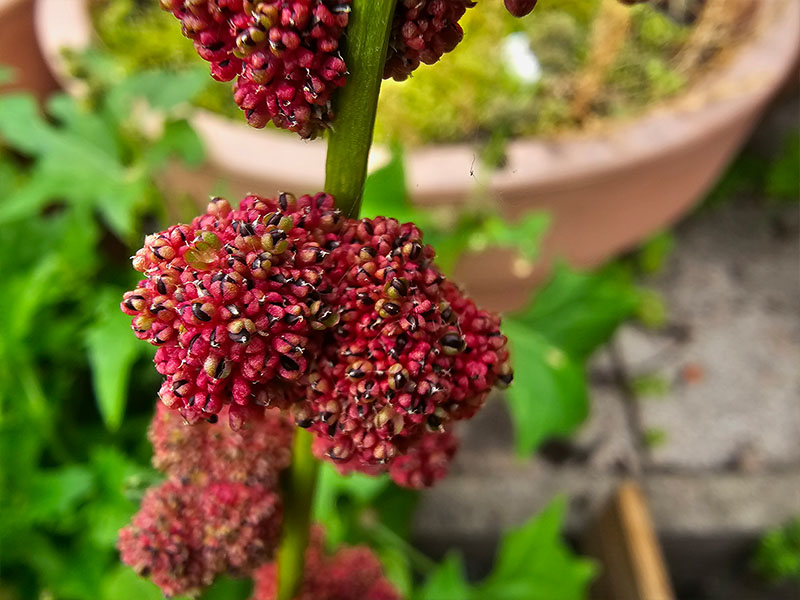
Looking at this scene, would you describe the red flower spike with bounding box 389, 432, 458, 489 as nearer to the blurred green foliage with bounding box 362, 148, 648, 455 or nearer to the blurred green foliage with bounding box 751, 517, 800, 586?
the blurred green foliage with bounding box 362, 148, 648, 455

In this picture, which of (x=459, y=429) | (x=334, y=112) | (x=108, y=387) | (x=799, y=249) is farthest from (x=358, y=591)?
(x=799, y=249)

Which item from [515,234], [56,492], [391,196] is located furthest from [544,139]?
[56,492]

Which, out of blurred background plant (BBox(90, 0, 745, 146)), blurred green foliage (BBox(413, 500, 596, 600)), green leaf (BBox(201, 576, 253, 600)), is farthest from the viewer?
blurred background plant (BBox(90, 0, 745, 146))

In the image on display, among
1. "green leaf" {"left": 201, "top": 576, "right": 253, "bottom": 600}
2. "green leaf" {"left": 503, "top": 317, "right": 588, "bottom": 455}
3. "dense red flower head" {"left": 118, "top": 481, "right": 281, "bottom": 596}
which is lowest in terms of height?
"dense red flower head" {"left": 118, "top": 481, "right": 281, "bottom": 596}

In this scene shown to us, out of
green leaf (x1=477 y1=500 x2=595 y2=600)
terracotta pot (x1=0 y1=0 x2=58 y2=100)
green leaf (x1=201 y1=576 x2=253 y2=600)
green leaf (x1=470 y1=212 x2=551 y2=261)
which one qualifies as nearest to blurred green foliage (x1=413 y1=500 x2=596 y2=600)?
green leaf (x1=477 y1=500 x2=595 y2=600)

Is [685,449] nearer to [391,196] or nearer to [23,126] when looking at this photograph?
[391,196]

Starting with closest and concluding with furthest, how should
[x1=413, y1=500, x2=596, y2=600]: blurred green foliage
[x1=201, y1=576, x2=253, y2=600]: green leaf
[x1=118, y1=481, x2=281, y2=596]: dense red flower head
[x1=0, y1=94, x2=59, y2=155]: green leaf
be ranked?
[x1=118, y1=481, x2=281, y2=596]: dense red flower head → [x1=201, y1=576, x2=253, y2=600]: green leaf → [x1=413, y1=500, x2=596, y2=600]: blurred green foliage → [x1=0, y1=94, x2=59, y2=155]: green leaf

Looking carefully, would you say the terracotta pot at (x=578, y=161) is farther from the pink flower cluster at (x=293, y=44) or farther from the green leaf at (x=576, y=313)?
the pink flower cluster at (x=293, y=44)

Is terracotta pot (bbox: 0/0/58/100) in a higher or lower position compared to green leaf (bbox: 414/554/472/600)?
higher

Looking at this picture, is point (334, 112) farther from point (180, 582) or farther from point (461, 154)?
point (461, 154)
